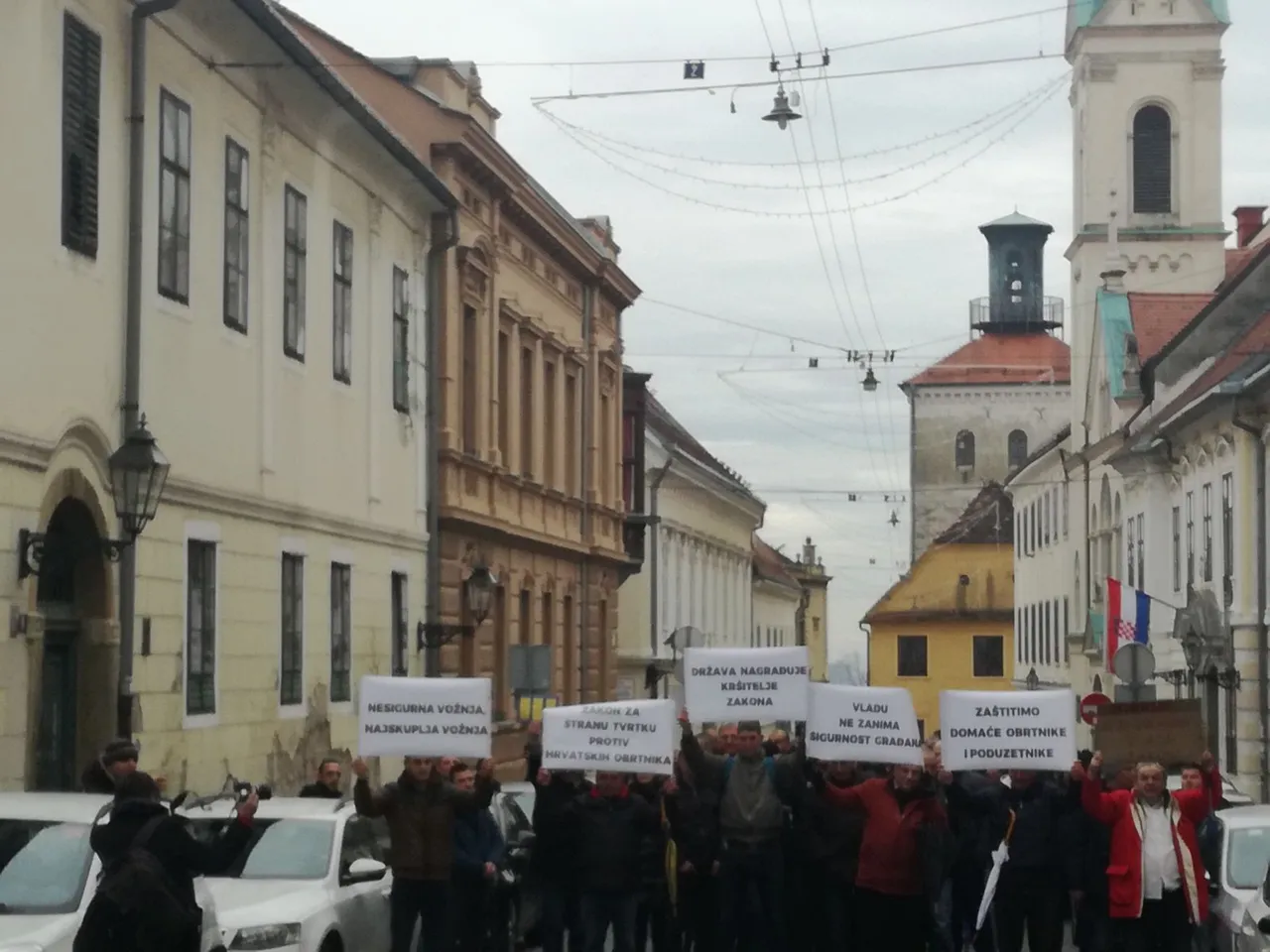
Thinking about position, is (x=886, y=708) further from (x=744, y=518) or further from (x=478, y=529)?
(x=744, y=518)

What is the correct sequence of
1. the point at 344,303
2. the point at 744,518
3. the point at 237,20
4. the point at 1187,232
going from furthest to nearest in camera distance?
1. the point at 744,518
2. the point at 1187,232
3. the point at 344,303
4. the point at 237,20

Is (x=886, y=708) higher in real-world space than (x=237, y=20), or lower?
lower

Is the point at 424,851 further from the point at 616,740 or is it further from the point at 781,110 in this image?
the point at 781,110

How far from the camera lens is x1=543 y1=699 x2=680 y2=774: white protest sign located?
16906mm

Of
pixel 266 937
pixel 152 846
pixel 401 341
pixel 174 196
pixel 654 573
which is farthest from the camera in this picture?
pixel 654 573

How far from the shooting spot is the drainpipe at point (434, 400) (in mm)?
32531

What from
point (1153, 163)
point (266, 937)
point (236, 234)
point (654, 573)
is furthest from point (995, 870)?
point (1153, 163)

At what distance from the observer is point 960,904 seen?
728 inches

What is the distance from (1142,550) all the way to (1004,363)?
6011 cm

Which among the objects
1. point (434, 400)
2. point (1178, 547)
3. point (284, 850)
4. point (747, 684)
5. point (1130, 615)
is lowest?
point (284, 850)

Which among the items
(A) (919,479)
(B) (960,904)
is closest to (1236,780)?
(B) (960,904)

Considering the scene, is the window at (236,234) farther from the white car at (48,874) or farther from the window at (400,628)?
the white car at (48,874)

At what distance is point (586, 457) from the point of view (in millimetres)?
44750

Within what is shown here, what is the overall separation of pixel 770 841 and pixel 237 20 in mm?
10042
